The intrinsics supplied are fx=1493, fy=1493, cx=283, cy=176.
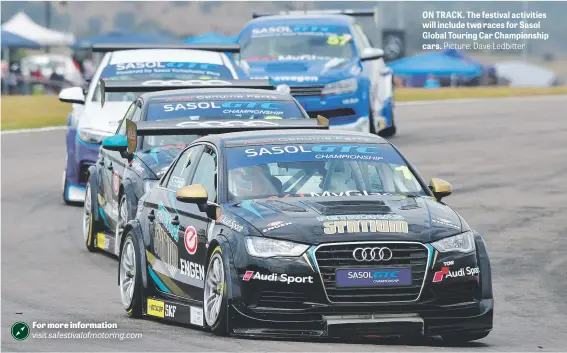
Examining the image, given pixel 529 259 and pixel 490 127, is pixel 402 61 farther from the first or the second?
pixel 529 259

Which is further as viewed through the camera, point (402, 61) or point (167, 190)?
point (402, 61)

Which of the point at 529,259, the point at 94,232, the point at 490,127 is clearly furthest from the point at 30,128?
the point at 529,259

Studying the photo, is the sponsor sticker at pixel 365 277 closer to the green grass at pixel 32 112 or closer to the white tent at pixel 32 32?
the green grass at pixel 32 112

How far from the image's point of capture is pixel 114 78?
1833 centimetres

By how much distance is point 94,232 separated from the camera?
48.9 ft

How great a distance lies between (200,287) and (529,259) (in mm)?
4934

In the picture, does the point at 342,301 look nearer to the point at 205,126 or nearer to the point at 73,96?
the point at 205,126

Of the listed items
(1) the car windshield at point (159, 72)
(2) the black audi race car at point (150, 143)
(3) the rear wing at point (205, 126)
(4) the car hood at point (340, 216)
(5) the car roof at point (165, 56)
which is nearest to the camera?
(4) the car hood at point (340, 216)

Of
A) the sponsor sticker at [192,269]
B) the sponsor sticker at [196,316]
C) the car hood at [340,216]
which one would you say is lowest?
the sponsor sticker at [196,316]

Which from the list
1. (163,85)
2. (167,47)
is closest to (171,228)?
(163,85)

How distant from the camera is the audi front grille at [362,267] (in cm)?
889

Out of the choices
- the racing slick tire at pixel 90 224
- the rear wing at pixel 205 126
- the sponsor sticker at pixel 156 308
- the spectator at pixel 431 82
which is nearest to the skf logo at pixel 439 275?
the sponsor sticker at pixel 156 308

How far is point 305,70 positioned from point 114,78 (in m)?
4.53

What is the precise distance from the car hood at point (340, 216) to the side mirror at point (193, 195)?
171 millimetres
